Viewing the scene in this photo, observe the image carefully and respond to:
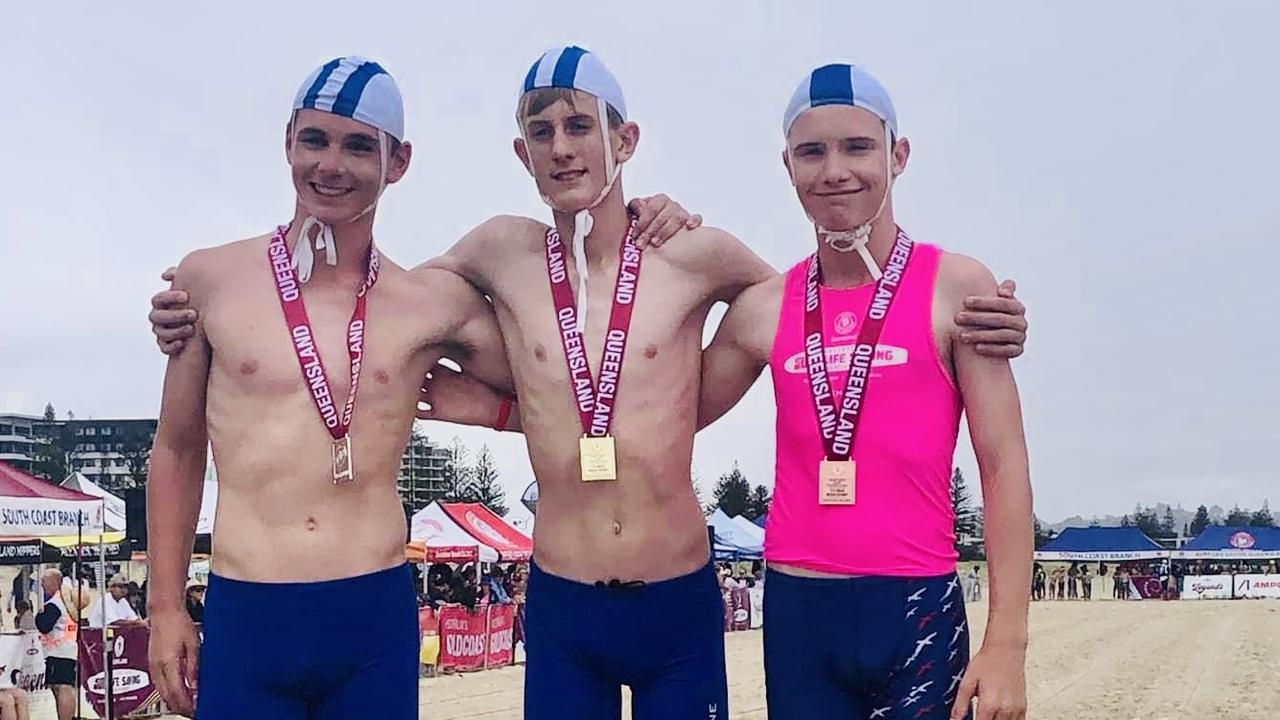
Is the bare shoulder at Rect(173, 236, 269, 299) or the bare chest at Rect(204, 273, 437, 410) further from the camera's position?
the bare shoulder at Rect(173, 236, 269, 299)

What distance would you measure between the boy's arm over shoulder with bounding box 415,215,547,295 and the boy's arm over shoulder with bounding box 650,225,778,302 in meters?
0.50

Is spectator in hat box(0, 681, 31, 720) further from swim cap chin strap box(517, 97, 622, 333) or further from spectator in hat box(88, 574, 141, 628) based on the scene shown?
swim cap chin strap box(517, 97, 622, 333)

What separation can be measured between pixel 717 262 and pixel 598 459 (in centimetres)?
81

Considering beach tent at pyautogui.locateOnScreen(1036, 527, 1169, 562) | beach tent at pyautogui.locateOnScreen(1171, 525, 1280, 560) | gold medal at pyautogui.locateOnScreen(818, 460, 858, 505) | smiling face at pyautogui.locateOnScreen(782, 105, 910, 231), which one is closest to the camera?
gold medal at pyautogui.locateOnScreen(818, 460, 858, 505)

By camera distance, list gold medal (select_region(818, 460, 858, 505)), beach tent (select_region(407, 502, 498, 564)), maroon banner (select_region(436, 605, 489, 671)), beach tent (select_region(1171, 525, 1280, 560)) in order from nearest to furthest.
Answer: gold medal (select_region(818, 460, 858, 505)), maroon banner (select_region(436, 605, 489, 671)), beach tent (select_region(407, 502, 498, 564)), beach tent (select_region(1171, 525, 1280, 560))

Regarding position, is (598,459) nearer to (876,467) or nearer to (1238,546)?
(876,467)

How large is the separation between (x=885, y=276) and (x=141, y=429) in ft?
273

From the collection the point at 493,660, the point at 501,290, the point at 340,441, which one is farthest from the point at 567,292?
the point at 493,660

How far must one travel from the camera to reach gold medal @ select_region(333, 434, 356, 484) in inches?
155

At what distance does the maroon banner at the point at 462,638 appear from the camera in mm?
17531

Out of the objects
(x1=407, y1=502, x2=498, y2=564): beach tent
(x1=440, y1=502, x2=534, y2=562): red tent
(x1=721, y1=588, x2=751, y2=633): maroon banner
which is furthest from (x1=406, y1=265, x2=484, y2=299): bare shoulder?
(x1=721, y1=588, x2=751, y2=633): maroon banner

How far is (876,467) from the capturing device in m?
3.78

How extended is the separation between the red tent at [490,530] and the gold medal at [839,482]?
1714 cm

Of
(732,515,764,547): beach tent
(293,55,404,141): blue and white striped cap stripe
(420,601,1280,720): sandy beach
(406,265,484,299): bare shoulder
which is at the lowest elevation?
(420,601,1280,720): sandy beach
